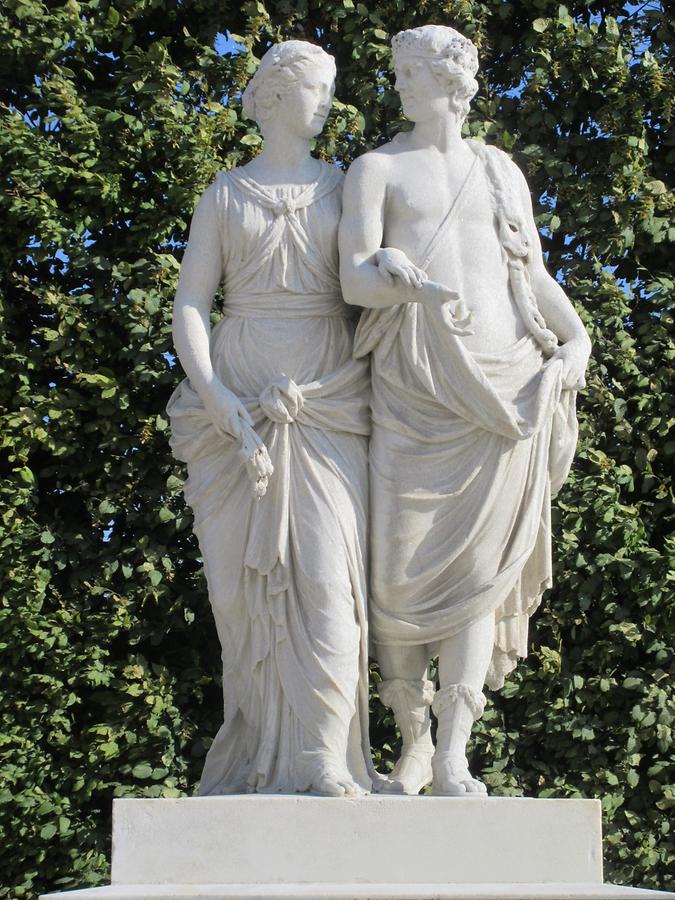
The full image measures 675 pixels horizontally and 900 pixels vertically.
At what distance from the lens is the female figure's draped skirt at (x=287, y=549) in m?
6.76

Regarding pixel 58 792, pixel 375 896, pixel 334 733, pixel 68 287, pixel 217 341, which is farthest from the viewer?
pixel 68 287

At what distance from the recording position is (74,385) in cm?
1039

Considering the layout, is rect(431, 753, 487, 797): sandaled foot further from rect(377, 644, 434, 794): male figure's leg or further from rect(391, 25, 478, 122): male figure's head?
rect(391, 25, 478, 122): male figure's head

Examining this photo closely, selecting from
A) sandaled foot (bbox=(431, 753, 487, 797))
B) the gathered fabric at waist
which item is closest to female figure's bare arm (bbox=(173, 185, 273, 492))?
the gathered fabric at waist

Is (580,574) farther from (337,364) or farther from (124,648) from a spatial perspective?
(337,364)

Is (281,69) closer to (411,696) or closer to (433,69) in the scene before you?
(433,69)

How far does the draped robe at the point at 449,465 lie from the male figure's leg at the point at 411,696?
0.09m

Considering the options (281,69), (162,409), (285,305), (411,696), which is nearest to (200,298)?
(285,305)

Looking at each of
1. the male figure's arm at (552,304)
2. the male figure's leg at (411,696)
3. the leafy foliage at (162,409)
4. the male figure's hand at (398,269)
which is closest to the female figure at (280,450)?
the male figure's leg at (411,696)

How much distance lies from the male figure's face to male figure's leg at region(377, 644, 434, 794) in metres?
1.98

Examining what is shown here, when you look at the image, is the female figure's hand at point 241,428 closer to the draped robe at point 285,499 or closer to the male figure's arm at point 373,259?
the draped robe at point 285,499

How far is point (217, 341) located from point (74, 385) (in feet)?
11.0

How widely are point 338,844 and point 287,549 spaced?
1.09 meters

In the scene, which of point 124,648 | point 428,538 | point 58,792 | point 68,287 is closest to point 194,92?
point 68,287
